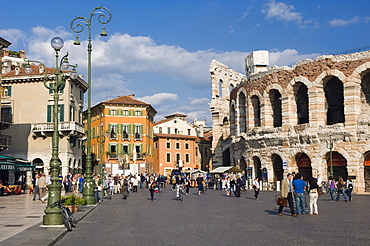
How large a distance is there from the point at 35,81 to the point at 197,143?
38.8 meters

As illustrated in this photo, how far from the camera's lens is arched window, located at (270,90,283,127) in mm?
41406

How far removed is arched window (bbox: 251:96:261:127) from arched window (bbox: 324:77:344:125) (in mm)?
7268

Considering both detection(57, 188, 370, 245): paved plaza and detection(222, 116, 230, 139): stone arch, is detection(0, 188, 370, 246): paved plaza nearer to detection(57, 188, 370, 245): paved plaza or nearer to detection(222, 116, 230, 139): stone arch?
detection(57, 188, 370, 245): paved plaza

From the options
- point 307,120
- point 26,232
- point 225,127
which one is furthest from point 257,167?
point 26,232

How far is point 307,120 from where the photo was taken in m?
40.5

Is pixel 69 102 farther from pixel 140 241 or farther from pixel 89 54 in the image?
pixel 140 241

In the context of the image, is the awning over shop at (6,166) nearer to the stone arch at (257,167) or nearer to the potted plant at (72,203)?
the potted plant at (72,203)

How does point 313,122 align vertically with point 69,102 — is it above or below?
below

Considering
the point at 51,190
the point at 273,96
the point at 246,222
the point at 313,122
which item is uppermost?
the point at 273,96

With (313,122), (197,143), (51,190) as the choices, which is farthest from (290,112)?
(197,143)

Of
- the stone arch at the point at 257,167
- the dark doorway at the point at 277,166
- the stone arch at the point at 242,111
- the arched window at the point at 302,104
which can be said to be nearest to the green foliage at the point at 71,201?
the dark doorway at the point at 277,166

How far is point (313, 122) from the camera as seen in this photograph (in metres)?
36.9

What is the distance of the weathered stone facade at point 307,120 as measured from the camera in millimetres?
34250

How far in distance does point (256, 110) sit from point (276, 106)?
2.49 m
